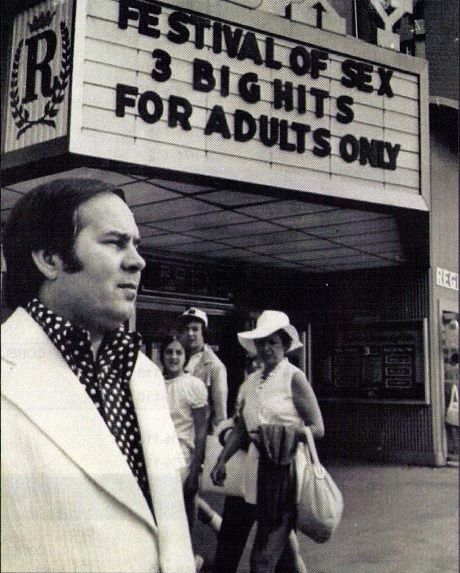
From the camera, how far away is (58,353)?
1100mm

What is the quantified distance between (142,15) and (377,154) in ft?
3.79

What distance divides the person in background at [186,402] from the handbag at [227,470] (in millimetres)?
36

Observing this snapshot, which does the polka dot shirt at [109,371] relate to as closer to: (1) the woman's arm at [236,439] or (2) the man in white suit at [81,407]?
(2) the man in white suit at [81,407]

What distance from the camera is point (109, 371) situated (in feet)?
3.81

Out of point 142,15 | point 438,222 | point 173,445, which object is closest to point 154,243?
point 142,15

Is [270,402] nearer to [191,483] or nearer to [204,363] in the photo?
[204,363]

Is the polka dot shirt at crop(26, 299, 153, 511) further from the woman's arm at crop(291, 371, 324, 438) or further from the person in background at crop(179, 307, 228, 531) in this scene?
→ the person in background at crop(179, 307, 228, 531)

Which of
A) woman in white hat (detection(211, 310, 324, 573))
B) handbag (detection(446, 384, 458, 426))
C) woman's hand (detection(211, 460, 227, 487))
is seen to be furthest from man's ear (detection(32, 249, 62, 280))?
handbag (detection(446, 384, 458, 426))

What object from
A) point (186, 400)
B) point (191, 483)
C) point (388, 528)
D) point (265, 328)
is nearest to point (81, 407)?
point (265, 328)

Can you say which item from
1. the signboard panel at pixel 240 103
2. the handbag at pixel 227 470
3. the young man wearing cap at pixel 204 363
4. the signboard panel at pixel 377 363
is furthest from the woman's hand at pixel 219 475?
the signboard panel at pixel 240 103

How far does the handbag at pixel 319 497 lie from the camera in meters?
1.84

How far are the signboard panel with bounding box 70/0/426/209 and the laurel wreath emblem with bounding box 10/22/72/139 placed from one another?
0.15ft

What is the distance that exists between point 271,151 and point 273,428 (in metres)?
1.31

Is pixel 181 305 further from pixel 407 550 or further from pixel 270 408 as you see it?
pixel 407 550
